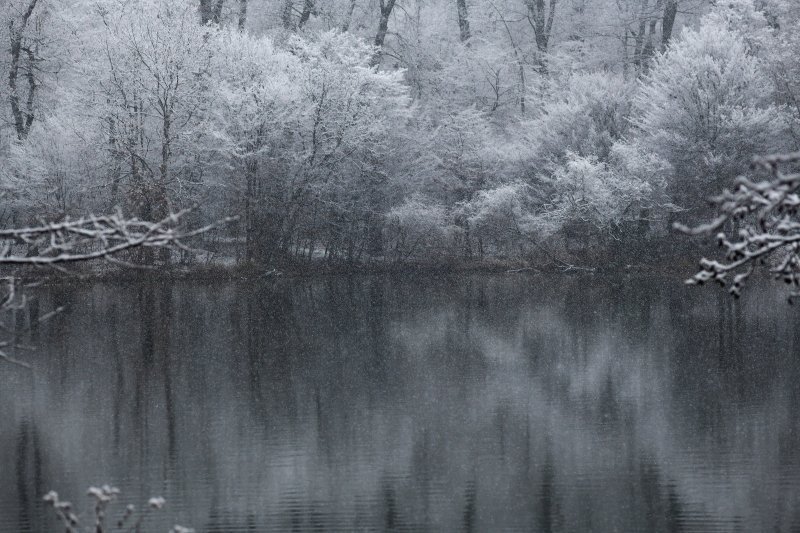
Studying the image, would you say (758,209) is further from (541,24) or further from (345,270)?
(541,24)

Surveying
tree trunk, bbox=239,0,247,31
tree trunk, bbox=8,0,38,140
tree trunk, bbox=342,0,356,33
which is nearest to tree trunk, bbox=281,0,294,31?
tree trunk, bbox=239,0,247,31

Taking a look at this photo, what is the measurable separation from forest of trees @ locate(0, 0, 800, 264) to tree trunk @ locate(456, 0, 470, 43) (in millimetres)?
4995

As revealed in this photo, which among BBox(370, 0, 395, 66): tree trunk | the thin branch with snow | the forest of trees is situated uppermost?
BBox(370, 0, 395, 66): tree trunk

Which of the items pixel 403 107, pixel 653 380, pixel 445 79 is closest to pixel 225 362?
pixel 653 380

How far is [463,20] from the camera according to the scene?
38375mm

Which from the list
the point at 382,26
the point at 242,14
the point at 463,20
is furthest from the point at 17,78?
the point at 463,20

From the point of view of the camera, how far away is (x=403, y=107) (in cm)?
3247

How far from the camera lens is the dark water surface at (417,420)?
809cm

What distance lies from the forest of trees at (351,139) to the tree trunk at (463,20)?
4995 millimetres

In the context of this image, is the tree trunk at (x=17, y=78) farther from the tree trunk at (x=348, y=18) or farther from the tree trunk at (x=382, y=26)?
the tree trunk at (x=382, y=26)

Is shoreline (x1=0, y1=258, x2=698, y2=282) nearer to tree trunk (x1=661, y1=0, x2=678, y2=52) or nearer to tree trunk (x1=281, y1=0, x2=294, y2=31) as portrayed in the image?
tree trunk (x1=661, y1=0, x2=678, y2=52)

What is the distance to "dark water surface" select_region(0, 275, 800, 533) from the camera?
26.6ft

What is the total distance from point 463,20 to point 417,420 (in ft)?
96.5

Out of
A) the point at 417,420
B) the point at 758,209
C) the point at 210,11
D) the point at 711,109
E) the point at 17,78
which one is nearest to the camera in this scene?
the point at 758,209
